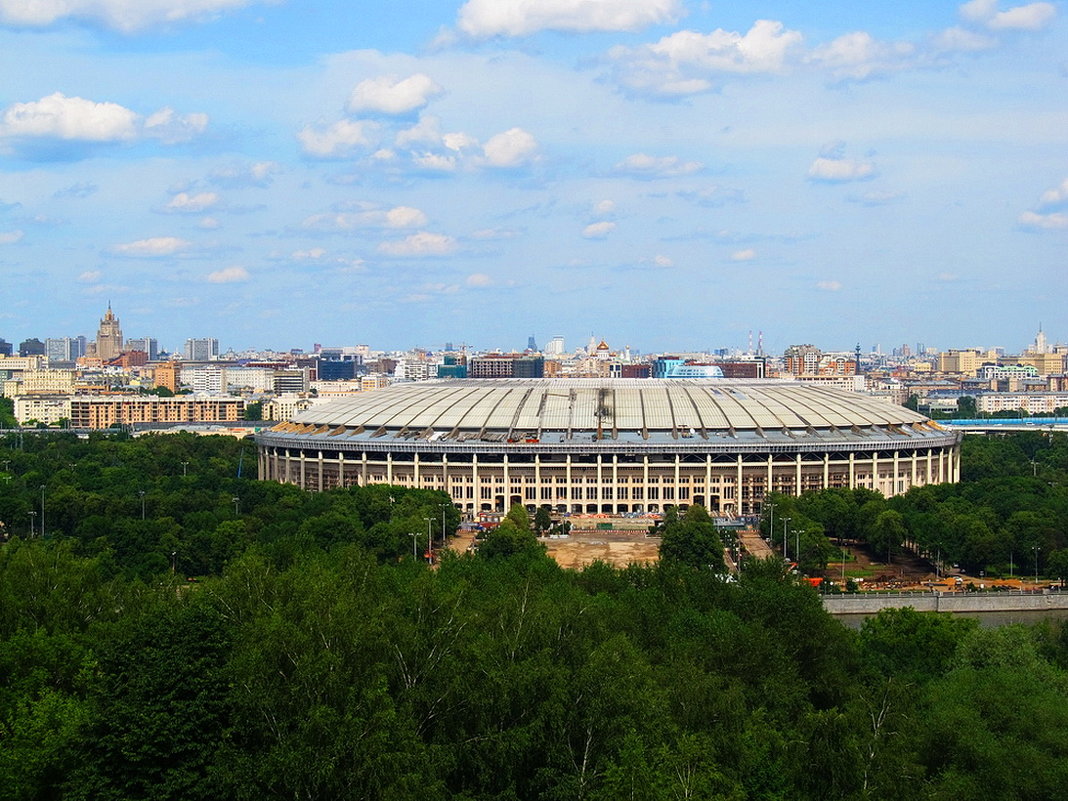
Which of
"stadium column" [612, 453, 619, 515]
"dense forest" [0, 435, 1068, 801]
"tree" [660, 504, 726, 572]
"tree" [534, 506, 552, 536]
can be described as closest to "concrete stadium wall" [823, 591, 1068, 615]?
"tree" [660, 504, 726, 572]

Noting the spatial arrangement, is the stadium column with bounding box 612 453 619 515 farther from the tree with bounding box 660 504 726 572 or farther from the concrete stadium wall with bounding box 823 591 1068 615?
the concrete stadium wall with bounding box 823 591 1068 615

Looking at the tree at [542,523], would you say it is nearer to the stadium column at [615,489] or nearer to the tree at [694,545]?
the stadium column at [615,489]

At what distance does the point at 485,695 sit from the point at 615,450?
2178 inches

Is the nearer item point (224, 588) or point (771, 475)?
point (224, 588)

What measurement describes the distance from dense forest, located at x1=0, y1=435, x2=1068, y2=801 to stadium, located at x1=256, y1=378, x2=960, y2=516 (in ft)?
137

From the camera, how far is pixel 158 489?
80688 mm

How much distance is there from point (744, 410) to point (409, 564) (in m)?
47.2

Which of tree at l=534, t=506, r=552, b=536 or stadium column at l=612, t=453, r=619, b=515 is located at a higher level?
stadium column at l=612, t=453, r=619, b=515

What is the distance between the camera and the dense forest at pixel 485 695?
80.5ft

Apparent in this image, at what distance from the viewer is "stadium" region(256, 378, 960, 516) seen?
269ft

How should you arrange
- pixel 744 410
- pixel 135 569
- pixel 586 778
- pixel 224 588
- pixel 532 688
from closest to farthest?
pixel 586 778 < pixel 532 688 < pixel 224 588 < pixel 135 569 < pixel 744 410

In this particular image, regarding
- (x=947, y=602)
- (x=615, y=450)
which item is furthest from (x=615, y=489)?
(x=947, y=602)

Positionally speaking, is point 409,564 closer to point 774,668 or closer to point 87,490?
point 774,668

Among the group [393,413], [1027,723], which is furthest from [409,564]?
[393,413]
